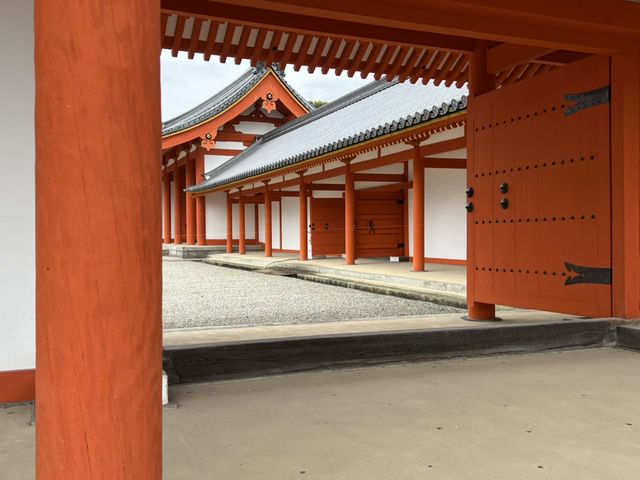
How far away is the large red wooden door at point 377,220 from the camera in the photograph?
526 inches

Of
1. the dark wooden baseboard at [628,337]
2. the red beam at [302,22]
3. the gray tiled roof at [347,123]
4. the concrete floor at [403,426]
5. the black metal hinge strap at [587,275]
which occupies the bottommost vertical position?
the concrete floor at [403,426]

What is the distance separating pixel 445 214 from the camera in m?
11.6

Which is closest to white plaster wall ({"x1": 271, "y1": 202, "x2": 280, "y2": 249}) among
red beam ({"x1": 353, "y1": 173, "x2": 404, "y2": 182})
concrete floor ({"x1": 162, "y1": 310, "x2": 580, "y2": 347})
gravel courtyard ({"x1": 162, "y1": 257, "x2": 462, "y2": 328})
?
red beam ({"x1": 353, "y1": 173, "x2": 404, "y2": 182})

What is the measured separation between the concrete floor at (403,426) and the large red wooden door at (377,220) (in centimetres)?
1018

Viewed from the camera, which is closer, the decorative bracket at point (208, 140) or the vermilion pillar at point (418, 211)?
the vermilion pillar at point (418, 211)

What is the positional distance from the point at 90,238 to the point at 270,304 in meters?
5.77

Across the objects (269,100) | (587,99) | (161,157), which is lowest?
(161,157)

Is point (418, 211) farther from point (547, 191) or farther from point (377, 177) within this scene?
point (547, 191)

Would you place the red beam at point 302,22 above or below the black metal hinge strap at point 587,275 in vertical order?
above

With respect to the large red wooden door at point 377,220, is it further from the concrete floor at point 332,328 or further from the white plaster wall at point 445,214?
the concrete floor at point 332,328

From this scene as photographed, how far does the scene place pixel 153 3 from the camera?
1122mm

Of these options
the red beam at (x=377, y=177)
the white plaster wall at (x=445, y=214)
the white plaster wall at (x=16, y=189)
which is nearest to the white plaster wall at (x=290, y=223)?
the red beam at (x=377, y=177)

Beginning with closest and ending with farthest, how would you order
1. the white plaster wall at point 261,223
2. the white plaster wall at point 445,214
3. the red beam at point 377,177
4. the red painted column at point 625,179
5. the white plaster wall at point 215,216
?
the red painted column at point 625,179 < the white plaster wall at point 445,214 < the red beam at point 377,177 < the white plaster wall at point 215,216 < the white plaster wall at point 261,223

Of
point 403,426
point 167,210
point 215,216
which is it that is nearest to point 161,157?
point 403,426
